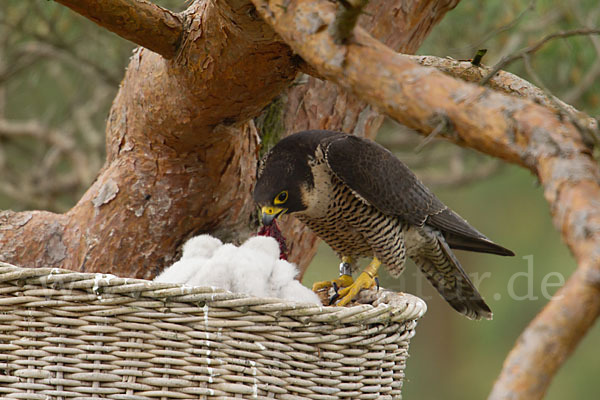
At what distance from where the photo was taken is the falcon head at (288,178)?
87.0 inches

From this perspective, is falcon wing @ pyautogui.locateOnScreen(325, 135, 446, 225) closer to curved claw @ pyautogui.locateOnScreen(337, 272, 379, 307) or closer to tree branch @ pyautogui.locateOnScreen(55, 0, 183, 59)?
curved claw @ pyautogui.locateOnScreen(337, 272, 379, 307)

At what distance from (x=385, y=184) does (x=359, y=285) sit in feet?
1.14

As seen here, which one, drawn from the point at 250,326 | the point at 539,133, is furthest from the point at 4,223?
the point at 539,133

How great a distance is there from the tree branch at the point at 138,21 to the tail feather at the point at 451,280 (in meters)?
1.27

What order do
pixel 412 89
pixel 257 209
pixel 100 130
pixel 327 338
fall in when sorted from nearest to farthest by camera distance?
pixel 412 89 → pixel 327 338 → pixel 257 209 → pixel 100 130

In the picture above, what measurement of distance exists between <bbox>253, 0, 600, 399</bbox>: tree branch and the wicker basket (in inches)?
24.2

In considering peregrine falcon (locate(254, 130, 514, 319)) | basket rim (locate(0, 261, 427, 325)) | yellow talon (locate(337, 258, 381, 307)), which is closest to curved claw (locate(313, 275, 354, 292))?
peregrine falcon (locate(254, 130, 514, 319))

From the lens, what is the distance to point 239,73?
74.3 inches

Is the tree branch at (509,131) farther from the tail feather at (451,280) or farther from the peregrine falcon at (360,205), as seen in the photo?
the tail feather at (451,280)

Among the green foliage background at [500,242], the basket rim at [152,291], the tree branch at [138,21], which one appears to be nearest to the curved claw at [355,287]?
the basket rim at [152,291]

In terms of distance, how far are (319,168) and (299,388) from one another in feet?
2.94

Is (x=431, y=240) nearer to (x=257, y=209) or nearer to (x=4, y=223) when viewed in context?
(x=257, y=209)

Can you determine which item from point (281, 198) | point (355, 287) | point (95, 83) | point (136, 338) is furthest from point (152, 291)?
point (95, 83)

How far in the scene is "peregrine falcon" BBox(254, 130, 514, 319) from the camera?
222cm
